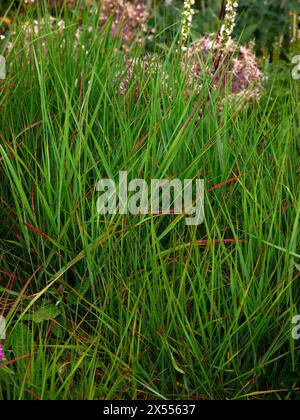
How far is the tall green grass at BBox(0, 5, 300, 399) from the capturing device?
6.61 feet

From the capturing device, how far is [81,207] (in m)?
2.28

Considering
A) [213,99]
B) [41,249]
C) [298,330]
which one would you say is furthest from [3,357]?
[213,99]

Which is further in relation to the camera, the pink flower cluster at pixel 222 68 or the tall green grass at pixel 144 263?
the pink flower cluster at pixel 222 68

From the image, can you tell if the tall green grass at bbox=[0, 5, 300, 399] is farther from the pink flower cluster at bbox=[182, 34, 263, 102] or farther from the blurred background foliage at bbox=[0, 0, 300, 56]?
the blurred background foliage at bbox=[0, 0, 300, 56]

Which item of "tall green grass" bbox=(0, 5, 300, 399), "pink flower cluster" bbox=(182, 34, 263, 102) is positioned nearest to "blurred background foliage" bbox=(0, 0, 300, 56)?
"pink flower cluster" bbox=(182, 34, 263, 102)

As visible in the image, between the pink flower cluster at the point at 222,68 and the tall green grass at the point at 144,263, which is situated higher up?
the pink flower cluster at the point at 222,68

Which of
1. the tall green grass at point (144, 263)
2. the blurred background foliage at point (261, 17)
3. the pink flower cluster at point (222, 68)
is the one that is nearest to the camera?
the tall green grass at point (144, 263)

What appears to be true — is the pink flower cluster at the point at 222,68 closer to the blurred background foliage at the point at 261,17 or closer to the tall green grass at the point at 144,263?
the tall green grass at the point at 144,263

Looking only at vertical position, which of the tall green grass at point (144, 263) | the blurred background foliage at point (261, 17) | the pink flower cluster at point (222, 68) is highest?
the blurred background foliage at point (261, 17)

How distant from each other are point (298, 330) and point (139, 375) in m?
0.46

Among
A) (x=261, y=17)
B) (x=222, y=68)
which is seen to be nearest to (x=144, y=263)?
Result: (x=222, y=68)

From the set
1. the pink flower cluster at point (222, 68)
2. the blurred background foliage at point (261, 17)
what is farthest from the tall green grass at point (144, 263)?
the blurred background foliage at point (261, 17)

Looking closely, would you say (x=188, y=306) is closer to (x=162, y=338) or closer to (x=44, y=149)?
(x=162, y=338)

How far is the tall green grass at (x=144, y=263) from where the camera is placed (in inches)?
79.4
